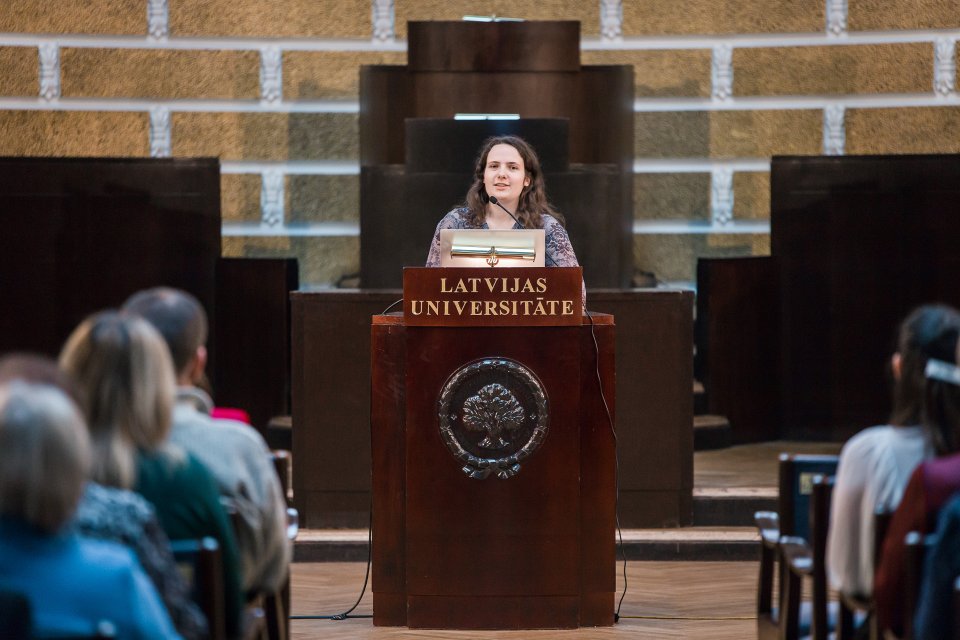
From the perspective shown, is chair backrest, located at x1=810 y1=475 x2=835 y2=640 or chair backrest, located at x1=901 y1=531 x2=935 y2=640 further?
chair backrest, located at x1=810 y1=475 x2=835 y2=640

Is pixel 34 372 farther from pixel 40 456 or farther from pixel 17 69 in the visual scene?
pixel 17 69

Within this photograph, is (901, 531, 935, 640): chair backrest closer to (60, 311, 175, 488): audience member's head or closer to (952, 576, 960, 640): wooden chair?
(952, 576, 960, 640): wooden chair

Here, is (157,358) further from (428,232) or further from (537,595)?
(428,232)

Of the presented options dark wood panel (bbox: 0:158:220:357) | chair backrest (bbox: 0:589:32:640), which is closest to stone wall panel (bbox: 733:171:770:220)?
dark wood panel (bbox: 0:158:220:357)

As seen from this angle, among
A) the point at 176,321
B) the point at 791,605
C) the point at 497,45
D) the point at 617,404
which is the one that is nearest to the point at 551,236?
the point at 617,404

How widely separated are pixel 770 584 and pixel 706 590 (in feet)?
5.09

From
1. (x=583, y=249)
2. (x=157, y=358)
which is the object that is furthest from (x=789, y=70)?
(x=157, y=358)

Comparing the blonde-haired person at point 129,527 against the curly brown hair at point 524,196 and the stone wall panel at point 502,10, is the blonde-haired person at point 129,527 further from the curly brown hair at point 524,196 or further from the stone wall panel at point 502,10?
the stone wall panel at point 502,10

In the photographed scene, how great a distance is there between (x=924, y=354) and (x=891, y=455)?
0.74ft

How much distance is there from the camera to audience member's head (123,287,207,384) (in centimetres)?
275

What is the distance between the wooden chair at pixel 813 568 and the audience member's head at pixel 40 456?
1.69m

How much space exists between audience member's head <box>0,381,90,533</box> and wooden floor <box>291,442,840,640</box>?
260cm

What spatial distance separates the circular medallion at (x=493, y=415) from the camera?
4.39 m

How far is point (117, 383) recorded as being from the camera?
7.96ft
